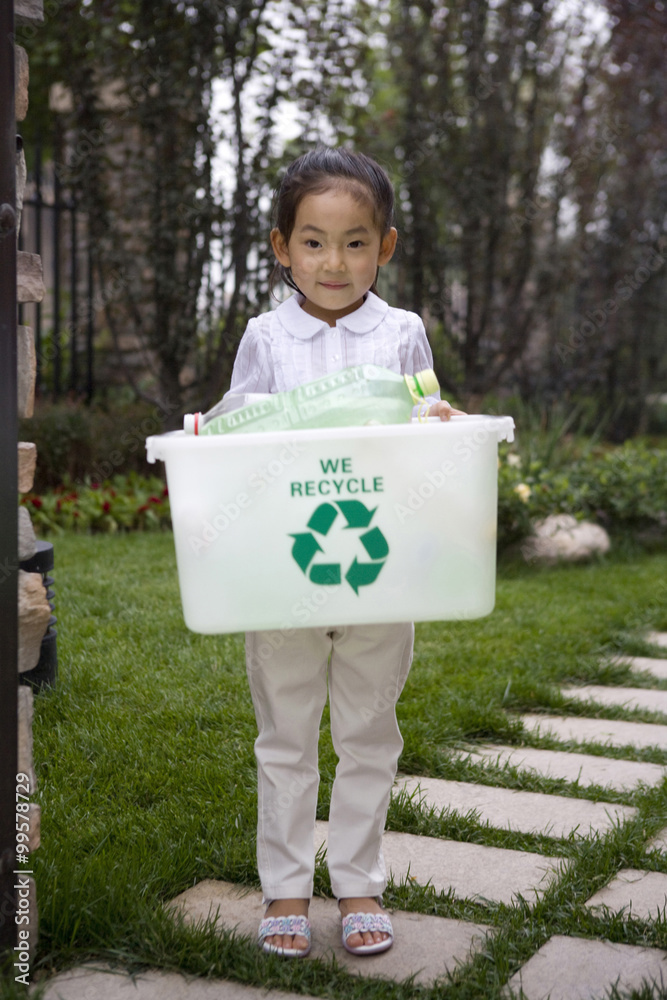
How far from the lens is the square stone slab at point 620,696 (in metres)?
3.27

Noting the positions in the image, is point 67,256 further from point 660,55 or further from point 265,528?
point 265,528

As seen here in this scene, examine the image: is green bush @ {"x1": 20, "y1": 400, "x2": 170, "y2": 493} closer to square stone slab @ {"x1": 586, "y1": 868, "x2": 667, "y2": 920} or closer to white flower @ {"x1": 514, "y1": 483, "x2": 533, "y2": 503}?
white flower @ {"x1": 514, "y1": 483, "x2": 533, "y2": 503}

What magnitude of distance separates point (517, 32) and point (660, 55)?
193cm

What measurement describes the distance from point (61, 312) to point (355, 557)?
23.1 ft

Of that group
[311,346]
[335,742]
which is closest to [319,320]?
[311,346]

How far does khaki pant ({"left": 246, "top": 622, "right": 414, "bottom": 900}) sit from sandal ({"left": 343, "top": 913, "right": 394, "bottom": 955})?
50mm

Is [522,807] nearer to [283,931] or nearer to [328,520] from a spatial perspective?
[283,931]

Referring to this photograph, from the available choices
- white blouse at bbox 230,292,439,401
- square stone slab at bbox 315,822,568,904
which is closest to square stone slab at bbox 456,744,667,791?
square stone slab at bbox 315,822,568,904

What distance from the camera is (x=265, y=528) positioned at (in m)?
1.46

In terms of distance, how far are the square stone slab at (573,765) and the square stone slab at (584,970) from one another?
2.64ft

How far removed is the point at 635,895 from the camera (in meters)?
1.99

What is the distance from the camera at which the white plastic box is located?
144 cm

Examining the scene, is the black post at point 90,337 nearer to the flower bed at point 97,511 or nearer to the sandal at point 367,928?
the flower bed at point 97,511

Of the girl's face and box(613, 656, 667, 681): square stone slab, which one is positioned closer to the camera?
the girl's face
